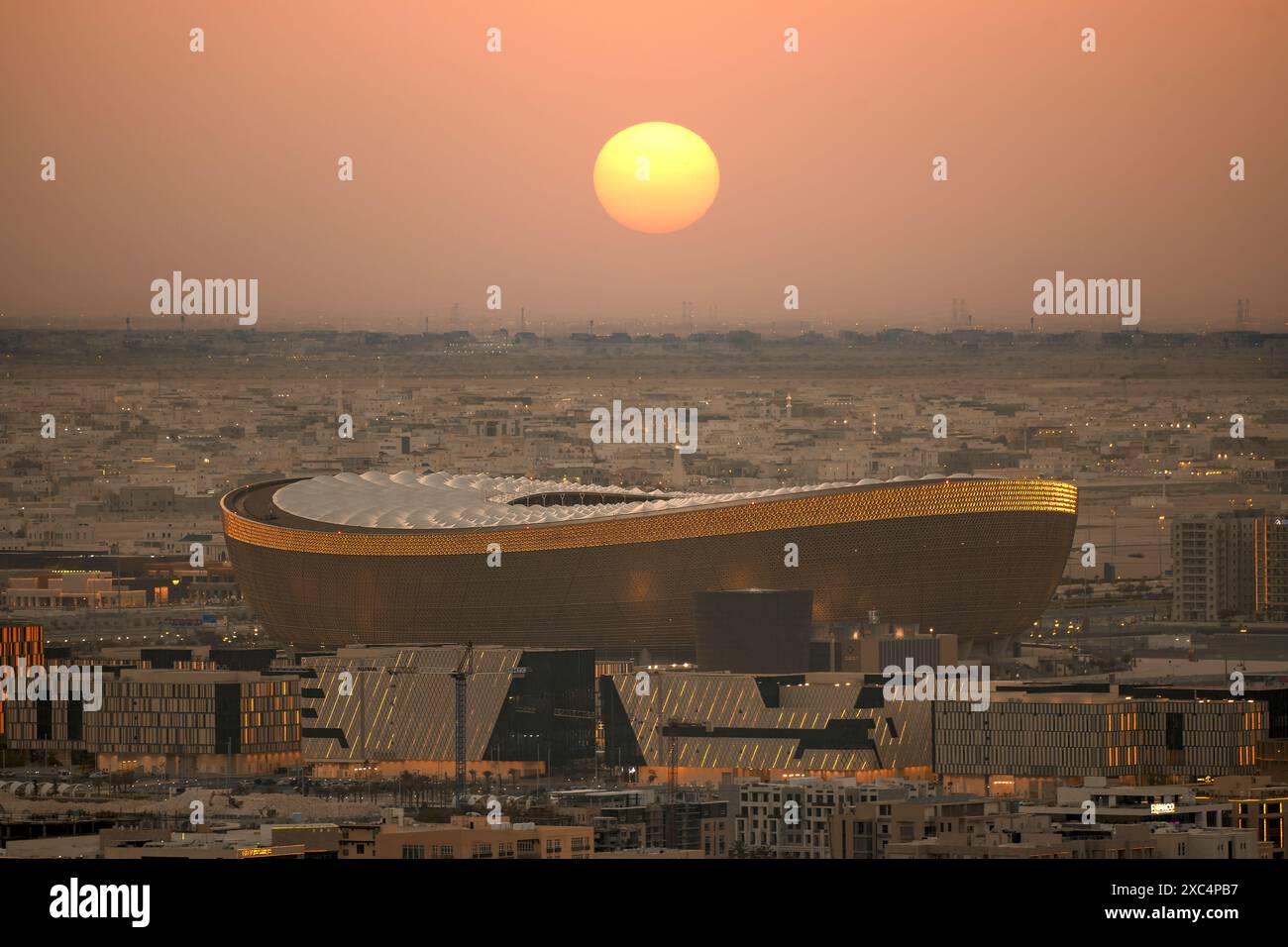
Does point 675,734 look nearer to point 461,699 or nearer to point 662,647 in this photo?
point 461,699

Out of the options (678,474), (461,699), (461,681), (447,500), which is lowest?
(461,699)

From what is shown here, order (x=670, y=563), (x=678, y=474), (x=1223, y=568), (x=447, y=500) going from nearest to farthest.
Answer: (x=670, y=563) < (x=447, y=500) < (x=1223, y=568) < (x=678, y=474)

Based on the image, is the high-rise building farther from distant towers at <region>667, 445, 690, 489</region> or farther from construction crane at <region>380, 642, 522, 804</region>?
construction crane at <region>380, 642, 522, 804</region>

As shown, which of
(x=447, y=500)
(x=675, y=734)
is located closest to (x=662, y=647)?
(x=447, y=500)

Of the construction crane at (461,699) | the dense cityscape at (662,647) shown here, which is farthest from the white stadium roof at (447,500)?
the construction crane at (461,699)

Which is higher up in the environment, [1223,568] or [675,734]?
[1223,568]

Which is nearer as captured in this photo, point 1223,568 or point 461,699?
point 461,699
